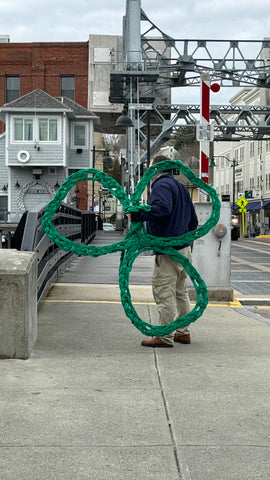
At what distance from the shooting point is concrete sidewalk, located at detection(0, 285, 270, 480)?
11.1 ft

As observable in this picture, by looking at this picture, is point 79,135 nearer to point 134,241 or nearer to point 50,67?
point 50,67

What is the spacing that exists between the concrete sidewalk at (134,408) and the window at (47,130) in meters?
37.3

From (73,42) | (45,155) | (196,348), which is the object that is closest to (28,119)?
(45,155)

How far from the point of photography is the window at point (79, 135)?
44.9 meters

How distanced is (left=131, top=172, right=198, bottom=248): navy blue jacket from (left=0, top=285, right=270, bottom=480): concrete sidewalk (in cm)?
111

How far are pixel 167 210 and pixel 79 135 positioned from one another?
3989 cm

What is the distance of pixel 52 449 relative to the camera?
3574 mm

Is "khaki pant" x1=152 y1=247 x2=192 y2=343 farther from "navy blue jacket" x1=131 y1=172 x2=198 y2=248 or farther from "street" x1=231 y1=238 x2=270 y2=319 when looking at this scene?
"street" x1=231 y1=238 x2=270 y2=319

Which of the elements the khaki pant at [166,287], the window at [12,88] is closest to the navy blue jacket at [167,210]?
the khaki pant at [166,287]

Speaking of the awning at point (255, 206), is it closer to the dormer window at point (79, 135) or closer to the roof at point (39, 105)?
the dormer window at point (79, 135)

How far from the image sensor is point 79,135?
45.1 m

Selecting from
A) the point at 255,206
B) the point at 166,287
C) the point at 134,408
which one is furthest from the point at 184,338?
the point at 255,206

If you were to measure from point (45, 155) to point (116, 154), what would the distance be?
1490 inches

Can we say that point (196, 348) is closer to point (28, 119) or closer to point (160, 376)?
point (160, 376)
